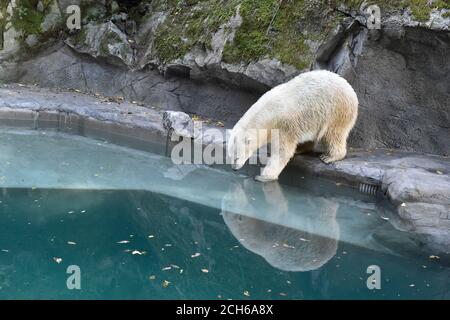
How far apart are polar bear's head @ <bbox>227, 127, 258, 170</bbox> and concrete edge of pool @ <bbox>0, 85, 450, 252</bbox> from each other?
0.88 m

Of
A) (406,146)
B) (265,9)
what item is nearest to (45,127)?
(265,9)

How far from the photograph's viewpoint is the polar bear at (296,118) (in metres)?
7.46

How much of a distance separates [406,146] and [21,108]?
6.11 meters

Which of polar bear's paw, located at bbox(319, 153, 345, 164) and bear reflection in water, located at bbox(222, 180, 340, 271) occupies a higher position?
polar bear's paw, located at bbox(319, 153, 345, 164)

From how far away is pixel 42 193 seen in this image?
6809mm

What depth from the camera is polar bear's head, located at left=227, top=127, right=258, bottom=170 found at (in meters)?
7.38

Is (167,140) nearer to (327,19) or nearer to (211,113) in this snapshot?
(211,113)

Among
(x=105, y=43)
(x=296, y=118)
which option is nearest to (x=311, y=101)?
(x=296, y=118)

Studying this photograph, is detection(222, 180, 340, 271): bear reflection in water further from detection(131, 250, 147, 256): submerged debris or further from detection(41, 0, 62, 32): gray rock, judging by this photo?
detection(41, 0, 62, 32): gray rock

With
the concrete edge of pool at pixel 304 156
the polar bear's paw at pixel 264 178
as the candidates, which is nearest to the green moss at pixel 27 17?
the concrete edge of pool at pixel 304 156

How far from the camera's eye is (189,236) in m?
5.98

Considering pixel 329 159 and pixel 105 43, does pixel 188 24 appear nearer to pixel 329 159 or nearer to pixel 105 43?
pixel 105 43

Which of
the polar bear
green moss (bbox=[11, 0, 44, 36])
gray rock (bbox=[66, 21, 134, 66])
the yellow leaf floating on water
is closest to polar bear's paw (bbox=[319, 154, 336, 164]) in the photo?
the polar bear

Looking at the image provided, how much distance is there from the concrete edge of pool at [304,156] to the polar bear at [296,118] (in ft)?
1.50
